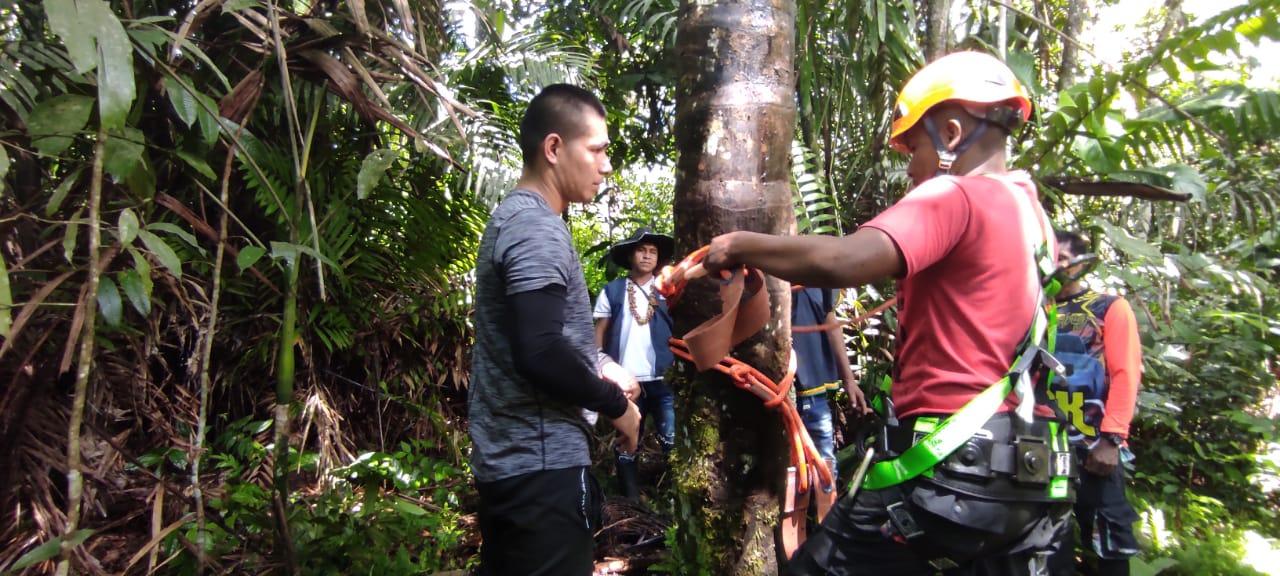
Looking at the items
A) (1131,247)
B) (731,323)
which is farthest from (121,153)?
(1131,247)

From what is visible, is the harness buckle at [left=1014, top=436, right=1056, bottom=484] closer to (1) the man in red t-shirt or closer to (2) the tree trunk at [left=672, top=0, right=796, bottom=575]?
(1) the man in red t-shirt

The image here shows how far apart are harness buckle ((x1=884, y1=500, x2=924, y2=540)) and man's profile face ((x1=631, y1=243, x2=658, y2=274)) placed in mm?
3332

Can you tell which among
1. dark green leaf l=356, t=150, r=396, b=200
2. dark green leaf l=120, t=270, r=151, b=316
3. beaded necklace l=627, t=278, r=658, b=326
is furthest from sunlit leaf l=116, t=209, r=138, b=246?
beaded necklace l=627, t=278, r=658, b=326

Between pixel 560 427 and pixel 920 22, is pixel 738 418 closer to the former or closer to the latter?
pixel 560 427

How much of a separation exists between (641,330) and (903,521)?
3171mm

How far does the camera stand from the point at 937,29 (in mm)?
4355

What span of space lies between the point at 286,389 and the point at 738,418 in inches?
59.6

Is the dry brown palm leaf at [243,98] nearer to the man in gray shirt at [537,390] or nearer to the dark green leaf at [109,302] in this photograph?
the dark green leaf at [109,302]

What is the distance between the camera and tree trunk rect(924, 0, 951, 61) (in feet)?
14.2

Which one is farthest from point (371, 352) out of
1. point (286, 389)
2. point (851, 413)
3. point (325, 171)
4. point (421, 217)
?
point (851, 413)

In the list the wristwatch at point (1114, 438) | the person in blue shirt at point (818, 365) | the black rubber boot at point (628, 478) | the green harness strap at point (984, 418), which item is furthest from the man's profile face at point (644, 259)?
the green harness strap at point (984, 418)

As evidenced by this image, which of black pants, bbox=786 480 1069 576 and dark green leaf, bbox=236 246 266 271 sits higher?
dark green leaf, bbox=236 246 266 271

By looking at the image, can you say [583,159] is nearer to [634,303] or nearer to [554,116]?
[554,116]

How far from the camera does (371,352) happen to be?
4.49 meters
